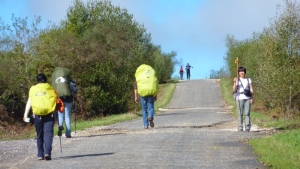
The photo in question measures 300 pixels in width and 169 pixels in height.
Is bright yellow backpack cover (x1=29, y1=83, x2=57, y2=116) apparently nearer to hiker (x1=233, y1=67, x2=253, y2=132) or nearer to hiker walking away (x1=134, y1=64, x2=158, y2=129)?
hiker walking away (x1=134, y1=64, x2=158, y2=129)

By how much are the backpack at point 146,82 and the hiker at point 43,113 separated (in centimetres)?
561

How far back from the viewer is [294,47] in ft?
104

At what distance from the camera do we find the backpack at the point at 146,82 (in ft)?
57.3

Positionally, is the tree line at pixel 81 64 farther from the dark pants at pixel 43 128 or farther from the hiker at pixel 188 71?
the hiker at pixel 188 71

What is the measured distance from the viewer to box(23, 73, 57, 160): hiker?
39.0ft

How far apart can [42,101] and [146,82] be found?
19.4 ft

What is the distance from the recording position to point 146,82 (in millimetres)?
17469

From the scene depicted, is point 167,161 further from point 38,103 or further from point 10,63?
point 10,63

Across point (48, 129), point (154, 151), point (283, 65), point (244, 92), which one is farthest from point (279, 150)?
point (283, 65)

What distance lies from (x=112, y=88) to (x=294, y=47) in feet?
39.1

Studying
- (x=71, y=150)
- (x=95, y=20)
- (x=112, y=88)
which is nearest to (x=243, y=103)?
(x=71, y=150)

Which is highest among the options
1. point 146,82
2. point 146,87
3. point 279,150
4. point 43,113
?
point 146,82

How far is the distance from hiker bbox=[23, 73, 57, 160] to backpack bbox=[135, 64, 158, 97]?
18.4ft

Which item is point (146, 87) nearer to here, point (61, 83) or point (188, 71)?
point (61, 83)
